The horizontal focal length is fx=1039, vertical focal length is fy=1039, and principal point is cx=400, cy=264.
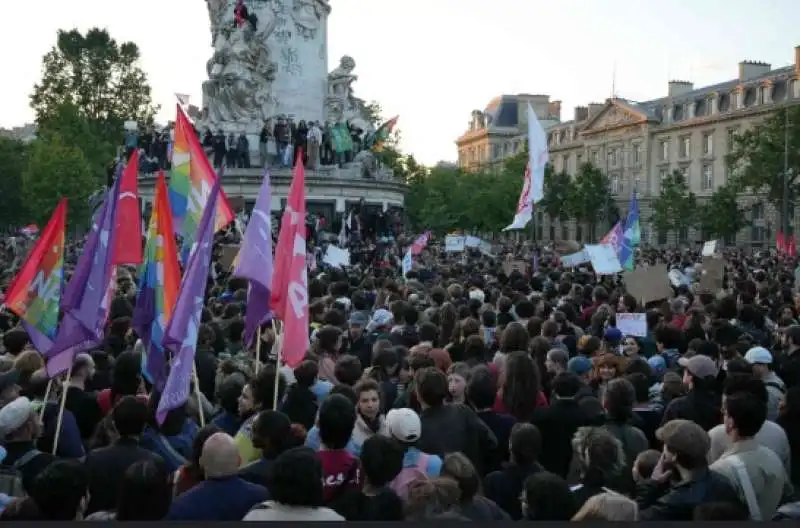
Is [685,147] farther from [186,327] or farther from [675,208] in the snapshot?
[186,327]

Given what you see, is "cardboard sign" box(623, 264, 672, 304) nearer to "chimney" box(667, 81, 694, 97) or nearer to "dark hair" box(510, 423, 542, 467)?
"dark hair" box(510, 423, 542, 467)

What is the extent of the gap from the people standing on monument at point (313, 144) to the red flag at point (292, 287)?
3620cm

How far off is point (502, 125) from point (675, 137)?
4029 cm

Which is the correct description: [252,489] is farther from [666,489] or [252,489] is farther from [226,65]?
[226,65]

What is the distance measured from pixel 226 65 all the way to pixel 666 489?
4170cm

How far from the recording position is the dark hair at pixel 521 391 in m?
7.43

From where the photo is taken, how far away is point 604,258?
1894 centimetres

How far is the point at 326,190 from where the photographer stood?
44.7m

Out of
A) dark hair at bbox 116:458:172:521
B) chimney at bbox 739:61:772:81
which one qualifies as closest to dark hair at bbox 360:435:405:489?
dark hair at bbox 116:458:172:521

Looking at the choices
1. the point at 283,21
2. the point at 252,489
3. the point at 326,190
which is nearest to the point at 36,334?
the point at 252,489

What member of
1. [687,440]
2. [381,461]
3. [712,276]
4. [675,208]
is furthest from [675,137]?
[381,461]

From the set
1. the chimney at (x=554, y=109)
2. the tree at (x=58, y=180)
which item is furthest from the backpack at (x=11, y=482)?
the chimney at (x=554, y=109)

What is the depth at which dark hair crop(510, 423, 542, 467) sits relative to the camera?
587cm

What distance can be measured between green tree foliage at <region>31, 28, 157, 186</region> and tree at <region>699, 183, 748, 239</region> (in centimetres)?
4041
